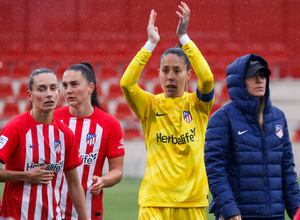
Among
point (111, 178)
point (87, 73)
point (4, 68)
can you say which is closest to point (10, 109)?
point (4, 68)

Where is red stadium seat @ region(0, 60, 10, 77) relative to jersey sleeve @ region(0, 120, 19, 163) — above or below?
above

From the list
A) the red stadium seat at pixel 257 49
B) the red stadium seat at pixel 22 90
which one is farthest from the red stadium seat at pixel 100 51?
the red stadium seat at pixel 257 49

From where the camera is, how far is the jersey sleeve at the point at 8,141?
3.69m

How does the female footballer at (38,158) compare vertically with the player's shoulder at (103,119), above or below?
below

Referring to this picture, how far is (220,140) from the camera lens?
3.82 meters

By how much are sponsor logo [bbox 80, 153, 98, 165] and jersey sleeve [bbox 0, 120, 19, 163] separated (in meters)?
0.82

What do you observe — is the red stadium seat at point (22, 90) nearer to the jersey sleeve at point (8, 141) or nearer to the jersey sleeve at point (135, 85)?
the jersey sleeve at point (135, 85)

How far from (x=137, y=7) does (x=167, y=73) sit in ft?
48.2

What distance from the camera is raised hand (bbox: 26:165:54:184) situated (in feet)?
12.3

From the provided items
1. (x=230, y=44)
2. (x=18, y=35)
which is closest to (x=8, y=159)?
(x=230, y=44)

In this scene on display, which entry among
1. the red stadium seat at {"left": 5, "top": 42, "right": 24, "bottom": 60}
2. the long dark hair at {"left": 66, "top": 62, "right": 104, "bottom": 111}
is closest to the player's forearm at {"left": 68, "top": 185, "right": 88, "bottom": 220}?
the long dark hair at {"left": 66, "top": 62, "right": 104, "bottom": 111}

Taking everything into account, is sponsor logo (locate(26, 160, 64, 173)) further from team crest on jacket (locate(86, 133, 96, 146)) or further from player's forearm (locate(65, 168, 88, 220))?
team crest on jacket (locate(86, 133, 96, 146))

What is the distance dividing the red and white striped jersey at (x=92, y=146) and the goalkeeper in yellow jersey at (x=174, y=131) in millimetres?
→ 356

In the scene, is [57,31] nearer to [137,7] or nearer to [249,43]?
[137,7]
